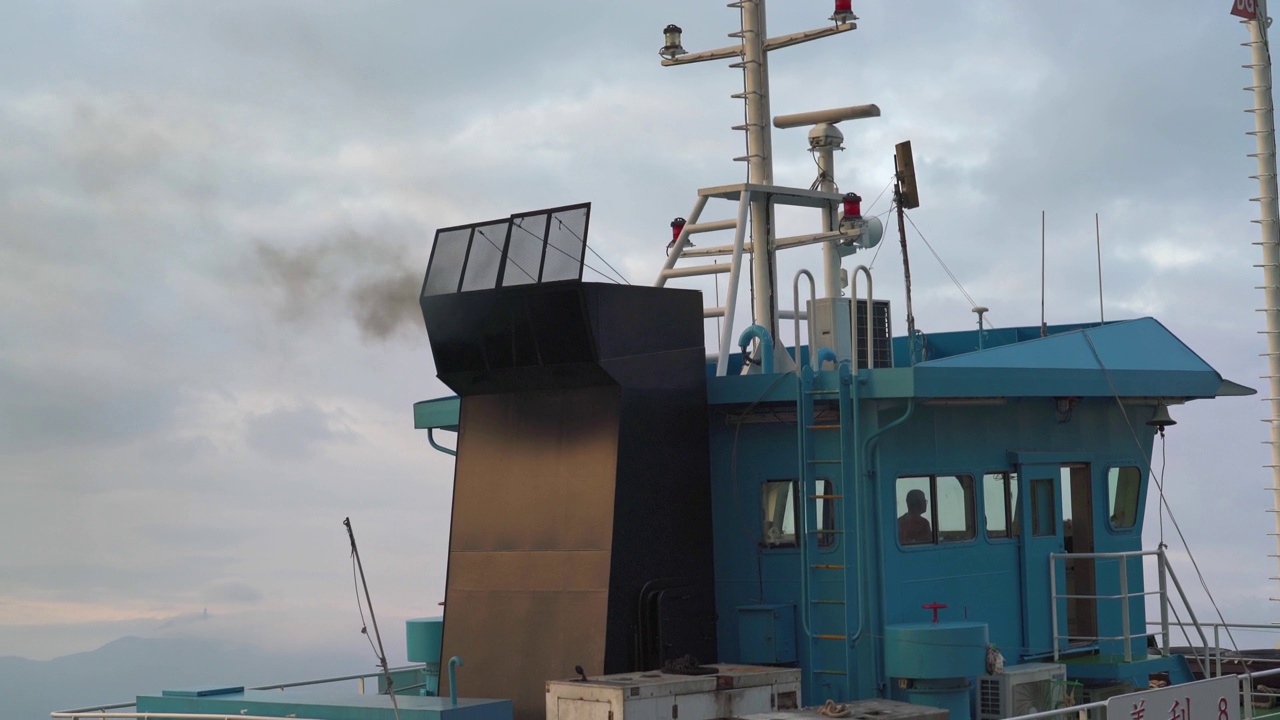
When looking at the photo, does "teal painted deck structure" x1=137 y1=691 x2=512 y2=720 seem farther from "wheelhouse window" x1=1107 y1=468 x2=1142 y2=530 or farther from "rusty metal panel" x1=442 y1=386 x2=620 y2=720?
"wheelhouse window" x1=1107 y1=468 x2=1142 y2=530

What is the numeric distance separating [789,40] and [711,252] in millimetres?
2605

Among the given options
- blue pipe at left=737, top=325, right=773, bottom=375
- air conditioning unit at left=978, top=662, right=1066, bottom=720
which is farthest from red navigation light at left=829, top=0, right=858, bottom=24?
air conditioning unit at left=978, top=662, right=1066, bottom=720

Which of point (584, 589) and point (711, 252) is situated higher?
point (711, 252)

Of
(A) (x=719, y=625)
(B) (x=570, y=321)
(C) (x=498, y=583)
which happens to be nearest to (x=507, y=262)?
(B) (x=570, y=321)

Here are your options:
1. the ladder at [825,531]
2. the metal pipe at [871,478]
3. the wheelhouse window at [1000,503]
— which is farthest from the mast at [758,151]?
the wheelhouse window at [1000,503]

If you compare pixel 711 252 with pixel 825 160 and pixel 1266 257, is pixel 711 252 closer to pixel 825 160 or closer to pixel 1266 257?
pixel 825 160

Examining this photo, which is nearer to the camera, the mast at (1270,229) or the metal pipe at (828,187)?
the metal pipe at (828,187)

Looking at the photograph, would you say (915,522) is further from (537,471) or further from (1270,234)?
(1270,234)

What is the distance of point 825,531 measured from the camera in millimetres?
14648

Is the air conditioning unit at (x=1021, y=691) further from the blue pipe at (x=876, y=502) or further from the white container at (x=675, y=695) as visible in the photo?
the white container at (x=675, y=695)

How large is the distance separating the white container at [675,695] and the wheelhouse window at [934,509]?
8.17 feet

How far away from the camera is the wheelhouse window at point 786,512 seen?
14891mm

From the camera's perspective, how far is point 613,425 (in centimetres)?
1412

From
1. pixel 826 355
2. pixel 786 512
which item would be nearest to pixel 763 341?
pixel 826 355
